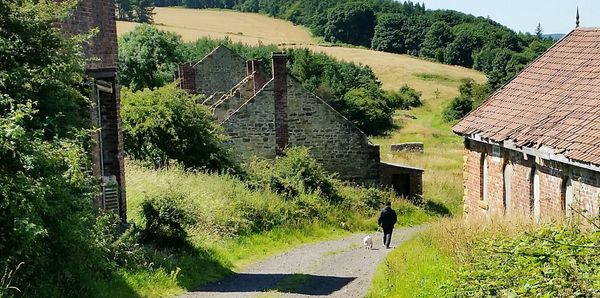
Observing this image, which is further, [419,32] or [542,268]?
[419,32]

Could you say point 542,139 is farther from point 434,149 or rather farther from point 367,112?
point 367,112

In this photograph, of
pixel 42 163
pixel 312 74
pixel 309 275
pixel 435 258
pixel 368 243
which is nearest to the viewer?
pixel 42 163

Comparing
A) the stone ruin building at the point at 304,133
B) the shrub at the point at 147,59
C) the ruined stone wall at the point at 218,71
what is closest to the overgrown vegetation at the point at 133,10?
the shrub at the point at 147,59

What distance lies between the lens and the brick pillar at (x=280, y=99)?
32.2 m

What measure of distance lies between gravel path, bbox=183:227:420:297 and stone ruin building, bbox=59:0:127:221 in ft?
9.03

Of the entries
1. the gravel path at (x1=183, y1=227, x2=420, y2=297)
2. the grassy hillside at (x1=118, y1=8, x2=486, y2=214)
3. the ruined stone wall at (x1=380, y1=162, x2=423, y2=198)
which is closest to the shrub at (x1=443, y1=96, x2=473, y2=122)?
the grassy hillside at (x1=118, y1=8, x2=486, y2=214)

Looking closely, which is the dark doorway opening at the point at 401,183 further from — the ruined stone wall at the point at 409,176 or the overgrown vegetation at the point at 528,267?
the overgrown vegetation at the point at 528,267

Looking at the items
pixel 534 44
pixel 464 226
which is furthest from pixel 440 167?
pixel 534 44

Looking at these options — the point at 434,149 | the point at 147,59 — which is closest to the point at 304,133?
the point at 434,149

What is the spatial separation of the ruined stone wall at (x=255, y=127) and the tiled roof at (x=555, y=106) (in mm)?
11376

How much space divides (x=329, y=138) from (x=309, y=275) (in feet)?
48.2

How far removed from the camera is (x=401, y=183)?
34.5m

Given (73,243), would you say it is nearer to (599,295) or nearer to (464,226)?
(599,295)

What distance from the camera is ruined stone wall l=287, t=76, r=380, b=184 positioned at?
32656 mm
